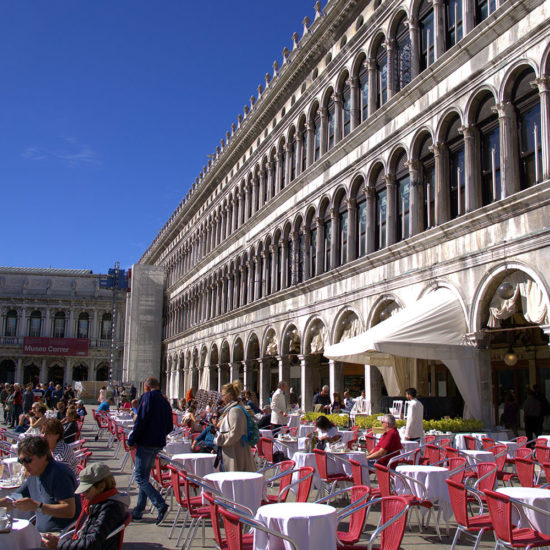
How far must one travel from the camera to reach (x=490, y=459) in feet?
34.0

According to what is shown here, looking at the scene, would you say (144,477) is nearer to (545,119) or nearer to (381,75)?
(545,119)

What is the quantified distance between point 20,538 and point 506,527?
421cm

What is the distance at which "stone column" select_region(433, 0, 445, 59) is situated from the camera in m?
18.9

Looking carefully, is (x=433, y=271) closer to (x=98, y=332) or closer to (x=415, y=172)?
(x=415, y=172)

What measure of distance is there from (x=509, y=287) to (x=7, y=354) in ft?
261

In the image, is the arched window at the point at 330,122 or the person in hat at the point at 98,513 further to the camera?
the arched window at the point at 330,122

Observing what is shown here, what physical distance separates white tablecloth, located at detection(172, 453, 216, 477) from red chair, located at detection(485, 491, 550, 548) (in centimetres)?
468

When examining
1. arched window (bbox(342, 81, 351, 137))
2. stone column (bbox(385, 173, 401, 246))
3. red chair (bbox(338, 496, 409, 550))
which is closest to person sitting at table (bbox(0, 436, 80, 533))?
red chair (bbox(338, 496, 409, 550))

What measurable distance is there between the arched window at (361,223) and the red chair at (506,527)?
56.1 ft

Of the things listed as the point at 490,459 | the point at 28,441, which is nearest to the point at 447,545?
the point at 490,459

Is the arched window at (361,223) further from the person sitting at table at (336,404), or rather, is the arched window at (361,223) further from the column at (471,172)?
the column at (471,172)

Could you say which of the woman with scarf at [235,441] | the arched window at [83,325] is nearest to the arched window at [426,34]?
the woman with scarf at [235,441]

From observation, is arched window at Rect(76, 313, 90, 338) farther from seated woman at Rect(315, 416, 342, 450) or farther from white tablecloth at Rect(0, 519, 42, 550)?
white tablecloth at Rect(0, 519, 42, 550)

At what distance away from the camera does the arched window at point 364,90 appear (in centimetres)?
2353
